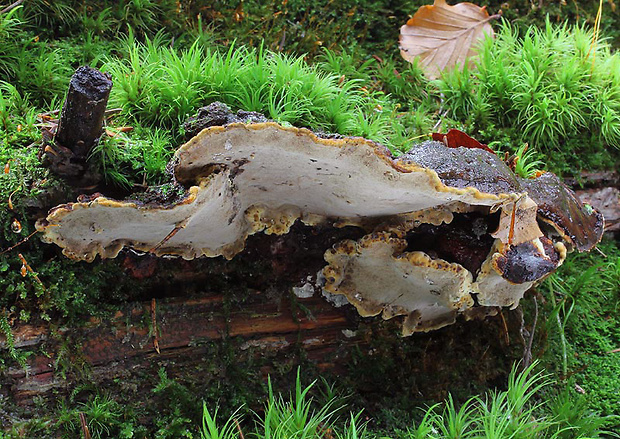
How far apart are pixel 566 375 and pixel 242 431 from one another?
1.66 m

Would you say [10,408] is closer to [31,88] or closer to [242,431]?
[242,431]

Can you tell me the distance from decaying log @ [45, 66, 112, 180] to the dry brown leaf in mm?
1990

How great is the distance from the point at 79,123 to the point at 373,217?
3.94 ft

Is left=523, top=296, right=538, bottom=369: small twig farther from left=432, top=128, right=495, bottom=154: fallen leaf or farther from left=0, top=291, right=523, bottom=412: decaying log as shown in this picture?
left=432, top=128, right=495, bottom=154: fallen leaf

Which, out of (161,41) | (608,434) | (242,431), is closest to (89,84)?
(161,41)

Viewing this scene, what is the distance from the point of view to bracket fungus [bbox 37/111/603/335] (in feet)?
6.09

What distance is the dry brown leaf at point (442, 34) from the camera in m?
3.46

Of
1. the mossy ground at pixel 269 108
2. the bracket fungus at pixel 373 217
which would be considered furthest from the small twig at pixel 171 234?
the mossy ground at pixel 269 108

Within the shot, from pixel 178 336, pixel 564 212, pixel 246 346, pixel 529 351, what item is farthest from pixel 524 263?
pixel 178 336

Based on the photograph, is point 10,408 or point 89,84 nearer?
point 89,84

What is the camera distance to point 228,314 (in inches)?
102

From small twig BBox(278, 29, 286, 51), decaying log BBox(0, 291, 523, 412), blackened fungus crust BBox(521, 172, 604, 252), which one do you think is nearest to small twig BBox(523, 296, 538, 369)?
decaying log BBox(0, 291, 523, 412)

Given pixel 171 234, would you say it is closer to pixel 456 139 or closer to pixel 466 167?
pixel 466 167

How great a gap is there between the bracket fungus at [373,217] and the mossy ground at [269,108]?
1.13 ft
